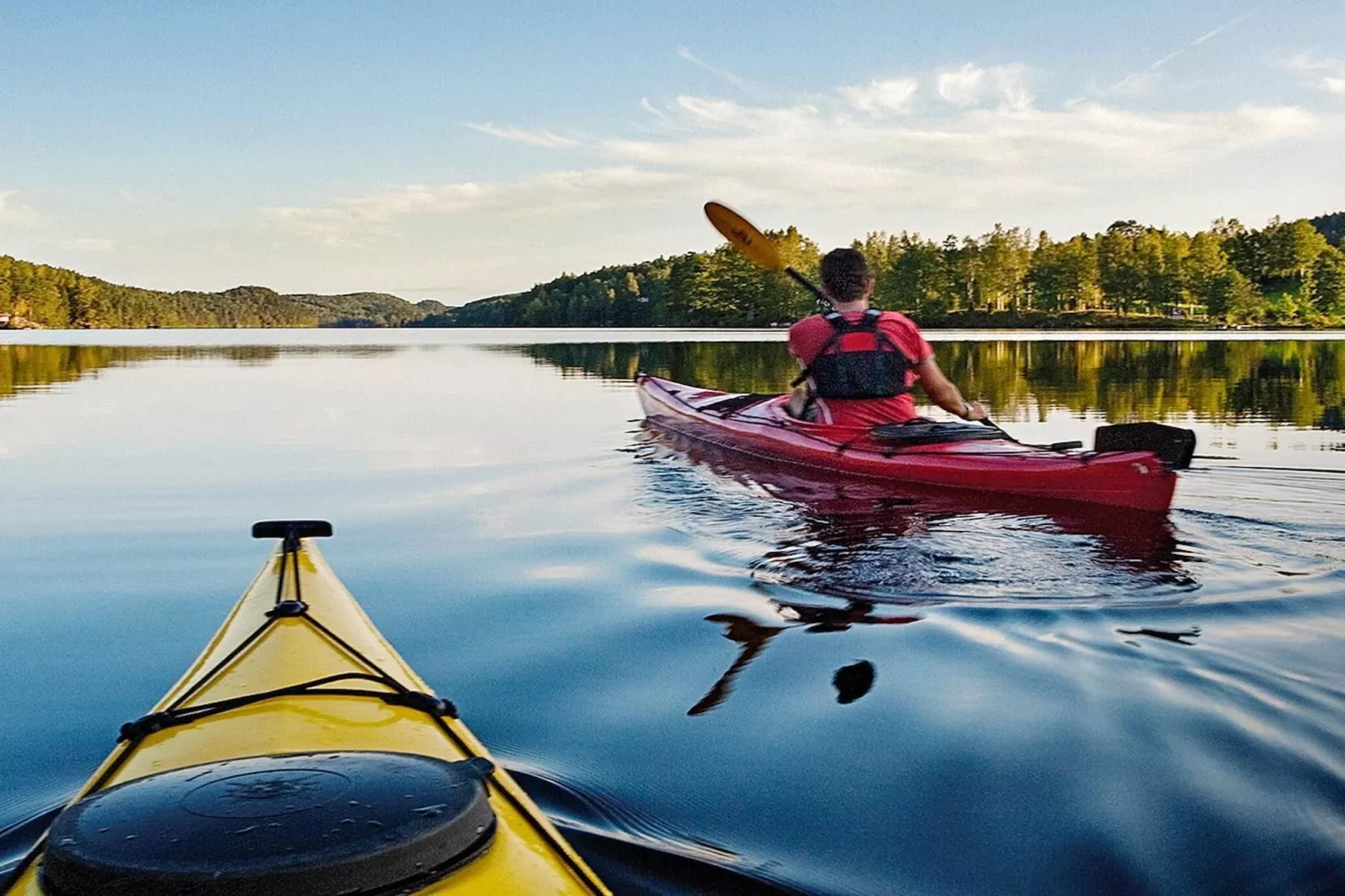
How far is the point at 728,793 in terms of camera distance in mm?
3061

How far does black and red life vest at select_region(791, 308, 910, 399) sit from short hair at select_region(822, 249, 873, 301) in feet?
0.61

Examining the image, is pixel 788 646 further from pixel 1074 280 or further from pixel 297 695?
pixel 1074 280

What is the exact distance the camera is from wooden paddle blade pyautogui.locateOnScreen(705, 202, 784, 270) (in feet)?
38.9

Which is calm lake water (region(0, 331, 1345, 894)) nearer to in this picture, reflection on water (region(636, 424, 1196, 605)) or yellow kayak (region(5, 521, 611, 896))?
reflection on water (region(636, 424, 1196, 605))

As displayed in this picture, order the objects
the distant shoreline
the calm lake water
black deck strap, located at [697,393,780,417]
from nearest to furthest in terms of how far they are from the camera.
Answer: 1. the calm lake water
2. black deck strap, located at [697,393,780,417]
3. the distant shoreline

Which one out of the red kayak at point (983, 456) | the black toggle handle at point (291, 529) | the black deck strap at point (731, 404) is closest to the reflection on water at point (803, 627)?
the black toggle handle at point (291, 529)

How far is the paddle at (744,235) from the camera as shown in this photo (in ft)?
38.9

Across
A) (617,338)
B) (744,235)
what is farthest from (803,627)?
(617,338)

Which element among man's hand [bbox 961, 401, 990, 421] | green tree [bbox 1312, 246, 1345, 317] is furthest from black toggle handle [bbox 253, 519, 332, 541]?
green tree [bbox 1312, 246, 1345, 317]

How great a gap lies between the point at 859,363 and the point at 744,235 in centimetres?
406

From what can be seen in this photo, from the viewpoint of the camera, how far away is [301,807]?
1805 millimetres

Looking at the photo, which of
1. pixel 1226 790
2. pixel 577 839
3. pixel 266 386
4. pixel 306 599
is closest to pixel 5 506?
pixel 306 599

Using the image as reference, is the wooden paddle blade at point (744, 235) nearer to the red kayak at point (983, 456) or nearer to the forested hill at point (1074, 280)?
the red kayak at point (983, 456)

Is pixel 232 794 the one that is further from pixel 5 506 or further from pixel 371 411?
pixel 371 411
